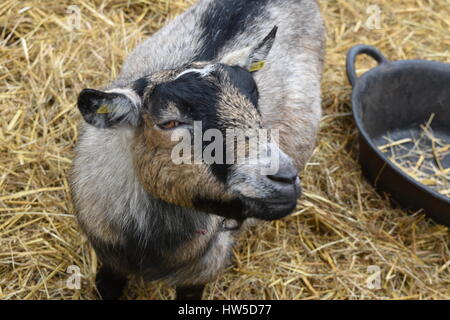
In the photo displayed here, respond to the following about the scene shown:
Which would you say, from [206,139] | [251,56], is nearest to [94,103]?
[206,139]

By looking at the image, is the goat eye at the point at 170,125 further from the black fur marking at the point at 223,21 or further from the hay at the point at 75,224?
the hay at the point at 75,224

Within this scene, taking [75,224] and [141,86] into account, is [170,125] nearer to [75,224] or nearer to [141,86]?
[141,86]

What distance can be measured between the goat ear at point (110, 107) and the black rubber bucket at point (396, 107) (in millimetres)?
2219

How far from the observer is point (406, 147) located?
4.59 m

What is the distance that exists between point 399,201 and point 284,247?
1.05 meters

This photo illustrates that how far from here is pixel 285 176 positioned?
2.01 metres

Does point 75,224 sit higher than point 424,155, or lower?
higher

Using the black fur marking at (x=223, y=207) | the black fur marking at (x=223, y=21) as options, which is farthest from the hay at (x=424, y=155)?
the black fur marking at (x=223, y=207)

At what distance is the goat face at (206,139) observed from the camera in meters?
2.07

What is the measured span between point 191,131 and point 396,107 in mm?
3011

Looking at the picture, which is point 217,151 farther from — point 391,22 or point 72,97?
point 391,22

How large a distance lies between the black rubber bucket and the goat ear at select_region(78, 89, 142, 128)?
7.28ft
